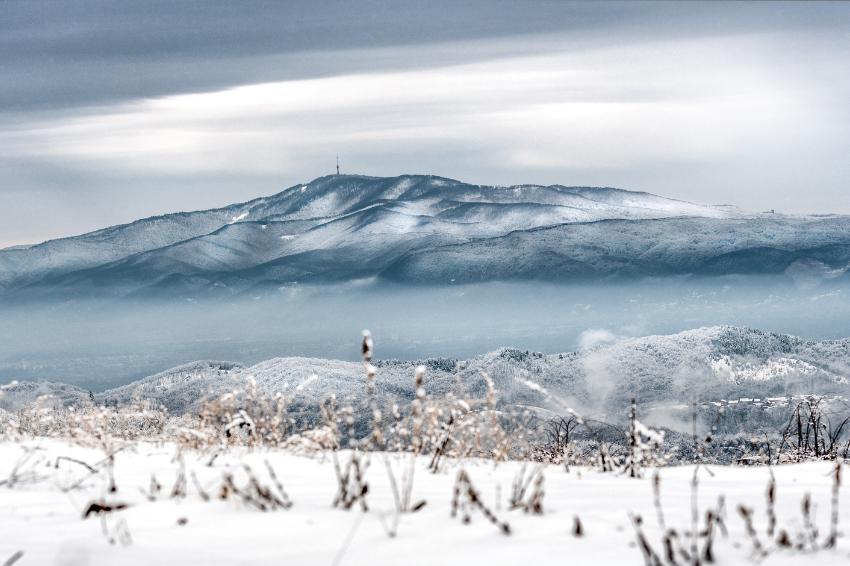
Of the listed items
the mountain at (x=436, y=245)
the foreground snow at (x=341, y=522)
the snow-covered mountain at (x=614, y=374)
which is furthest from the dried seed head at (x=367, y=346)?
the mountain at (x=436, y=245)

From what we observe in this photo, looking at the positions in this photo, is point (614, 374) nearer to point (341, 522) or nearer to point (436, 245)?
point (341, 522)

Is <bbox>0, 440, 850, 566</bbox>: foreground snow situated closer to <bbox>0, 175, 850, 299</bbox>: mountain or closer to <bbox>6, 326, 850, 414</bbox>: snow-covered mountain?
<bbox>6, 326, 850, 414</bbox>: snow-covered mountain

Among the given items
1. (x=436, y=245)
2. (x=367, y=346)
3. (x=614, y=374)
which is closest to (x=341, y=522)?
(x=367, y=346)

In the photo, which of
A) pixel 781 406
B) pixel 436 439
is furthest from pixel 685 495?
pixel 781 406

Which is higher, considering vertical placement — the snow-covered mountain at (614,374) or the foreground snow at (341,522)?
the foreground snow at (341,522)

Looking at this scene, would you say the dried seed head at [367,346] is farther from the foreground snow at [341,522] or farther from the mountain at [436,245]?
the mountain at [436,245]

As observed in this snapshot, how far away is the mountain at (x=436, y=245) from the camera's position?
381ft

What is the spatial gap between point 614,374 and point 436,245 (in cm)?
10645

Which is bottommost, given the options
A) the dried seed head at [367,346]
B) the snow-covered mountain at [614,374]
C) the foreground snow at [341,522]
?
the snow-covered mountain at [614,374]

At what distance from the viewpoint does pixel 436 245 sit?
13425cm

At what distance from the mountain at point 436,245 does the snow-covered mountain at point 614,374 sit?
8304 cm

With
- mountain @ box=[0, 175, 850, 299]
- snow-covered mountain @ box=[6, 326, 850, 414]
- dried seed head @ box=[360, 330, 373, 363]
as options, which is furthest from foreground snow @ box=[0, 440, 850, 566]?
mountain @ box=[0, 175, 850, 299]

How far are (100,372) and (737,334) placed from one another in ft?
183

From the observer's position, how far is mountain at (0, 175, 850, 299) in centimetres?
11600
